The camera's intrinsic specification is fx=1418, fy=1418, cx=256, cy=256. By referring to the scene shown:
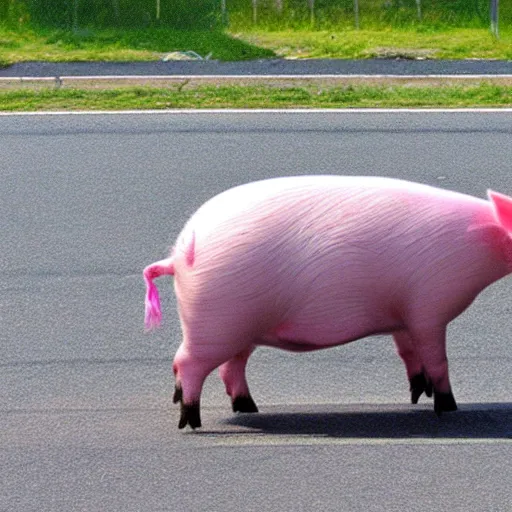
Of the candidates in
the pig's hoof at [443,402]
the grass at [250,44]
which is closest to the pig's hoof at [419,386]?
the pig's hoof at [443,402]

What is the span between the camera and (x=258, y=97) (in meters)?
11.5

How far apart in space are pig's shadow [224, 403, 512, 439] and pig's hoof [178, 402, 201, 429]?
193mm

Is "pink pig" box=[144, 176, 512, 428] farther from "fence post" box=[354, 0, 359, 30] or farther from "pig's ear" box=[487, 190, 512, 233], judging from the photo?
"fence post" box=[354, 0, 359, 30]

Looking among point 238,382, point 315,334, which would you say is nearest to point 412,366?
point 315,334

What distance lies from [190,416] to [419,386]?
2.89 ft

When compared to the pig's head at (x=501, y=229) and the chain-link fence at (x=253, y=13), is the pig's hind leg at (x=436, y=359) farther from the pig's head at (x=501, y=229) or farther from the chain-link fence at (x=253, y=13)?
the chain-link fence at (x=253, y=13)

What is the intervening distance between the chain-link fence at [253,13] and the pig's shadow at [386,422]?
33.9 feet

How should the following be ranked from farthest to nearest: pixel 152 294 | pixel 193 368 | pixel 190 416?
1. pixel 152 294
2. pixel 190 416
3. pixel 193 368

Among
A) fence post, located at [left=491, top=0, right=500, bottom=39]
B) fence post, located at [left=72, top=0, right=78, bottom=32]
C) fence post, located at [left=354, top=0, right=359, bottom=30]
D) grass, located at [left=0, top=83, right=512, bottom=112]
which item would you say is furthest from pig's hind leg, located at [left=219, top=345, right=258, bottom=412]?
fence post, located at [left=354, top=0, right=359, bottom=30]

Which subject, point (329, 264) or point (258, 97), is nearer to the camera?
point (329, 264)

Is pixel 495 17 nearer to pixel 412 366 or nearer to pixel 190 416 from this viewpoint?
pixel 412 366

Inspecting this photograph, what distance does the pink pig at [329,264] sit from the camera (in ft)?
15.7

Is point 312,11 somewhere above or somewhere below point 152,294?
below

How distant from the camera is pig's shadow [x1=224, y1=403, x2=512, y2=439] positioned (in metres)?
5.09
